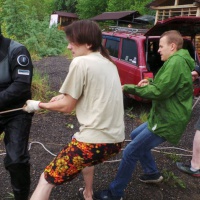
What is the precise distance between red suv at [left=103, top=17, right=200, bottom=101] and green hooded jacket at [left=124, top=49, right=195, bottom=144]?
225 centimetres

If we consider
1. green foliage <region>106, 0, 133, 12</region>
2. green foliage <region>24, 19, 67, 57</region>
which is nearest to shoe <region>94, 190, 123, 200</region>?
green foliage <region>24, 19, 67, 57</region>

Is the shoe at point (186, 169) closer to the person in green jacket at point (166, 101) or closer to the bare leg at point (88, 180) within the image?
the person in green jacket at point (166, 101)

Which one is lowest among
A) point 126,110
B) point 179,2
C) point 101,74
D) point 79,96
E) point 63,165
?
point 126,110

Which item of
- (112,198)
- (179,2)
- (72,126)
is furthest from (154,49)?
(179,2)

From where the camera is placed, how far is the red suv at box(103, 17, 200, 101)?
4855 millimetres

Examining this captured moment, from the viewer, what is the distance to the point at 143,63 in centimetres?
541

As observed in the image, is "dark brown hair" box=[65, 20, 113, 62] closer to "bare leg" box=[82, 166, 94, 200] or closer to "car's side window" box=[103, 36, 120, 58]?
"bare leg" box=[82, 166, 94, 200]

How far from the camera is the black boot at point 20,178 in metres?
2.27

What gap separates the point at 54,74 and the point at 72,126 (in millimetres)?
4518

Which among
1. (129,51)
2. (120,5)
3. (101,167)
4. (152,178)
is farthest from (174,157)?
(120,5)

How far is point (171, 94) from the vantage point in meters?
2.49

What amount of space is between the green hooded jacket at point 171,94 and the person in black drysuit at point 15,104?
3.20 ft

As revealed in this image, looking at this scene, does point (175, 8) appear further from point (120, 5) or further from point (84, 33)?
point (120, 5)

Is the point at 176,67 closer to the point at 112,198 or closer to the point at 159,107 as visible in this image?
the point at 159,107
